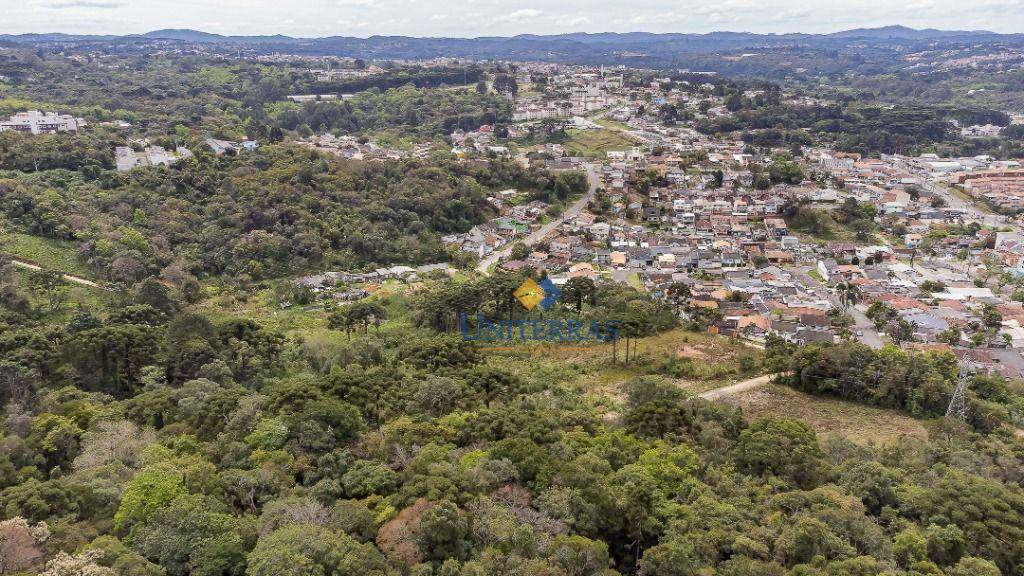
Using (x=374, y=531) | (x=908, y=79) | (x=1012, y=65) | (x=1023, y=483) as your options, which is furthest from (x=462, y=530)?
(x=1012, y=65)

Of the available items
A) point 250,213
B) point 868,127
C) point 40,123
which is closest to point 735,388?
point 250,213

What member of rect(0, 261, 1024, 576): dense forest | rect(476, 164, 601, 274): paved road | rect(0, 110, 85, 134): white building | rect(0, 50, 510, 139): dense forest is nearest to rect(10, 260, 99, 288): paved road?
rect(0, 261, 1024, 576): dense forest

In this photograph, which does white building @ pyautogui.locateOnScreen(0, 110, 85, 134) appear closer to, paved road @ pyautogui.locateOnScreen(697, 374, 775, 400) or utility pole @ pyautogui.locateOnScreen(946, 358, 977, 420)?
paved road @ pyautogui.locateOnScreen(697, 374, 775, 400)

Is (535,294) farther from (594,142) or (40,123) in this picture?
(40,123)

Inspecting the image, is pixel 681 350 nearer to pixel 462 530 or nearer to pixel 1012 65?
pixel 462 530

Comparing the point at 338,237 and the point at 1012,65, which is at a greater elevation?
the point at 1012,65

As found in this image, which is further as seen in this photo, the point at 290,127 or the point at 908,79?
the point at 908,79

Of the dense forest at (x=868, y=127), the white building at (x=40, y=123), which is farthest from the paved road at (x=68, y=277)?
the dense forest at (x=868, y=127)
